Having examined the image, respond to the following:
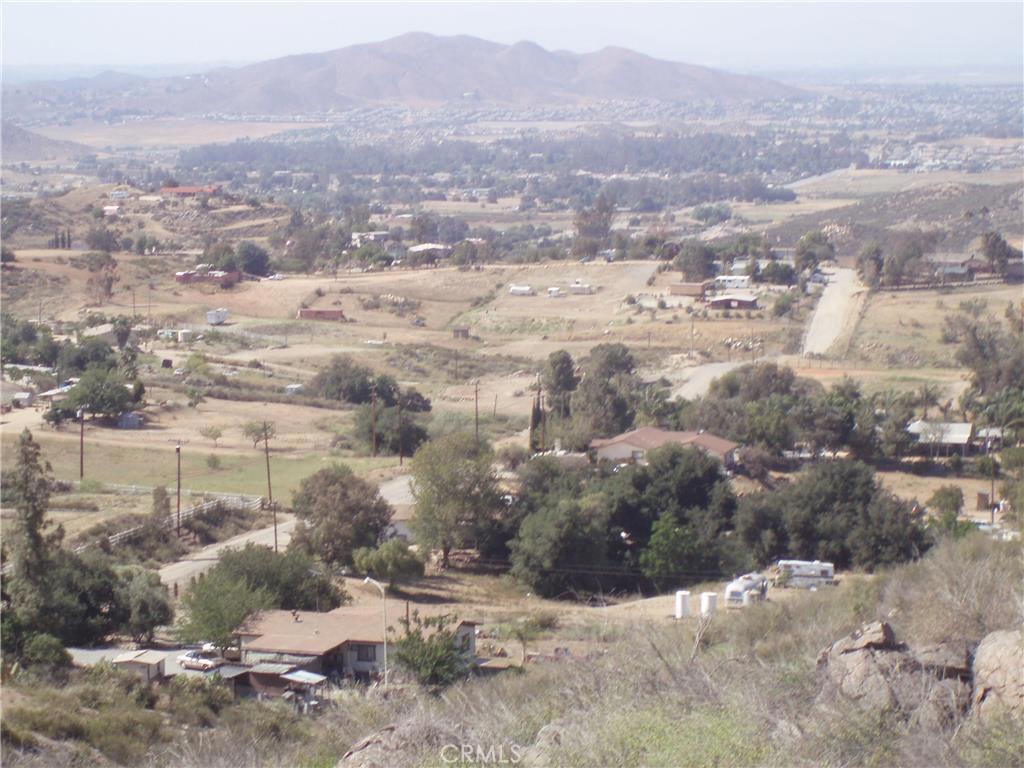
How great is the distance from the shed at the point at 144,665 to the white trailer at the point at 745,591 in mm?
5452

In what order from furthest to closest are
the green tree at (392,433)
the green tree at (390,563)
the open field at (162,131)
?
1. the open field at (162,131)
2. the green tree at (392,433)
3. the green tree at (390,563)

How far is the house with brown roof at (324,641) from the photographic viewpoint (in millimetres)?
12289

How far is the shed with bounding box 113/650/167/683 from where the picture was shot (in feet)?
38.2

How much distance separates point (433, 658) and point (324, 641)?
1646 millimetres

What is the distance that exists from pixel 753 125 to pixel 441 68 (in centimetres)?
6245

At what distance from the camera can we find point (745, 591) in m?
14.9

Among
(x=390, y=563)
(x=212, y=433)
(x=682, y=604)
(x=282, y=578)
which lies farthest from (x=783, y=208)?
(x=282, y=578)

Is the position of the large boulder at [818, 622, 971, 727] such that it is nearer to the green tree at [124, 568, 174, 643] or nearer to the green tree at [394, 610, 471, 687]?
the green tree at [394, 610, 471, 687]

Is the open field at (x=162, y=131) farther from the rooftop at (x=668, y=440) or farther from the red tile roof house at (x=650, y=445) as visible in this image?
the red tile roof house at (x=650, y=445)

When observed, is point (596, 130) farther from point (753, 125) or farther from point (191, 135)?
point (191, 135)

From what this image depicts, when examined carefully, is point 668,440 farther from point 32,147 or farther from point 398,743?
point 32,147

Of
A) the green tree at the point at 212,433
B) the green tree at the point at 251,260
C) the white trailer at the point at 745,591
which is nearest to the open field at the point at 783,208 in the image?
the green tree at the point at 251,260

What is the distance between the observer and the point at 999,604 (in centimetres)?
962

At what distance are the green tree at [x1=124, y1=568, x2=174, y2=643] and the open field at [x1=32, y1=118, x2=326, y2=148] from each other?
122m
